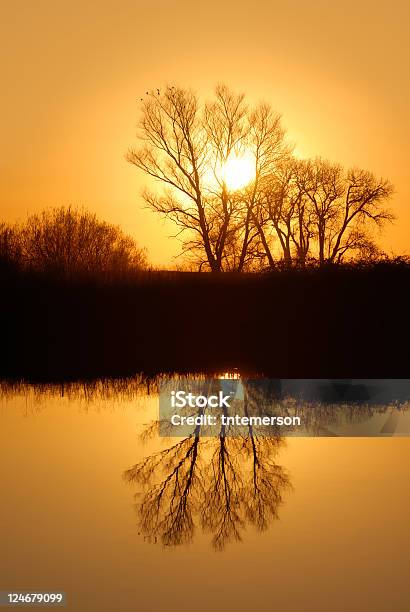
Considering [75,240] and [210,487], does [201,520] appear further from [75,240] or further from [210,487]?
[75,240]

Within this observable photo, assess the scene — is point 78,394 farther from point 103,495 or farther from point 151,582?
point 151,582

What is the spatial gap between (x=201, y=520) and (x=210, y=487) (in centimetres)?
125

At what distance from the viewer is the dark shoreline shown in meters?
24.3

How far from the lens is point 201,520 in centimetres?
895

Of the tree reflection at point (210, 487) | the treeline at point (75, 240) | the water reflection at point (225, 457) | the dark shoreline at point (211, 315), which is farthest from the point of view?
the treeline at point (75, 240)

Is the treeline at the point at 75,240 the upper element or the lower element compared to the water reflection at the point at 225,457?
upper

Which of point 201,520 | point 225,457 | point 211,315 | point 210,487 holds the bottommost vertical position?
point 201,520

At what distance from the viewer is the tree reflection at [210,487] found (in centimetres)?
869

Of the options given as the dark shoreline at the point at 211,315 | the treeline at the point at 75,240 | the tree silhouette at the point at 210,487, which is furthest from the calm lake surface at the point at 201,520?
the treeline at the point at 75,240

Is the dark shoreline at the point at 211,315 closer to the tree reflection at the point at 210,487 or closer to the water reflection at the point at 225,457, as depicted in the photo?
the water reflection at the point at 225,457

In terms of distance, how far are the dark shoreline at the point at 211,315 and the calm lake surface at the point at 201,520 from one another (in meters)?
10.6

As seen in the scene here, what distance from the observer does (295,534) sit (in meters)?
8.26

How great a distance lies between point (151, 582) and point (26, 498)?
2.63 meters

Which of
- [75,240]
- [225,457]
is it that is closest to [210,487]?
[225,457]
